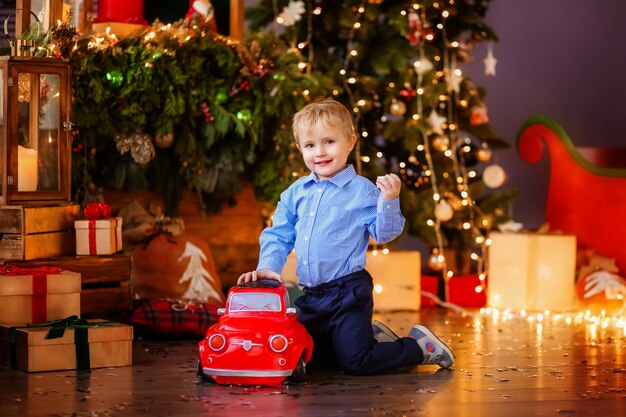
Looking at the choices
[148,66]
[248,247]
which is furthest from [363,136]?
[148,66]

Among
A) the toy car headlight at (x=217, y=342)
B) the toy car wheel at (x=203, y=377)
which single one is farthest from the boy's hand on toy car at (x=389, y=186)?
the toy car wheel at (x=203, y=377)

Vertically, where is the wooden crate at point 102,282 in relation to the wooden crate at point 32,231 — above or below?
below

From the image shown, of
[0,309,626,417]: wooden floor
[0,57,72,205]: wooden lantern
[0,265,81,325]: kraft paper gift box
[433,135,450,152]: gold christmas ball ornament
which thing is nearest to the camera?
[0,309,626,417]: wooden floor

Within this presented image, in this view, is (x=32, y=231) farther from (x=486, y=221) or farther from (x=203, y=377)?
(x=486, y=221)

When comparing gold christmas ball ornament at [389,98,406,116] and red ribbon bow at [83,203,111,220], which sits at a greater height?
gold christmas ball ornament at [389,98,406,116]

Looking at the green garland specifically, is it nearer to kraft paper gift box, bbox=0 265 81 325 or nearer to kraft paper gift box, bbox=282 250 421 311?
kraft paper gift box, bbox=282 250 421 311

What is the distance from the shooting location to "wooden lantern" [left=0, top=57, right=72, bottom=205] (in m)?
4.05

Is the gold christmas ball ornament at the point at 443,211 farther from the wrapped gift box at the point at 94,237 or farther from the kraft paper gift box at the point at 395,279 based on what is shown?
the wrapped gift box at the point at 94,237

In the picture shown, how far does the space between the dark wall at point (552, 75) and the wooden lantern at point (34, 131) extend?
10.1 feet

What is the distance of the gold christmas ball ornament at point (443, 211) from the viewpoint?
5.27m

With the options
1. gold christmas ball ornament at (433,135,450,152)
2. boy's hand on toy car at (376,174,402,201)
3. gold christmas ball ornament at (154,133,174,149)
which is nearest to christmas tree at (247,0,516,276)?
gold christmas ball ornament at (433,135,450,152)

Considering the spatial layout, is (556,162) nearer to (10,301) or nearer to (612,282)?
(612,282)

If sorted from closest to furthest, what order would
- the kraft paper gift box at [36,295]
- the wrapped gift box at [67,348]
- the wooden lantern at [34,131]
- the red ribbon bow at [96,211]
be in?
1. the wrapped gift box at [67,348]
2. the kraft paper gift box at [36,295]
3. the wooden lantern at [34,131]
4. the red ribbon bow at [96,211]

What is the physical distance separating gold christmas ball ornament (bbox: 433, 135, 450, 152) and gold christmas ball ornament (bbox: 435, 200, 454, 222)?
11.5 inches
